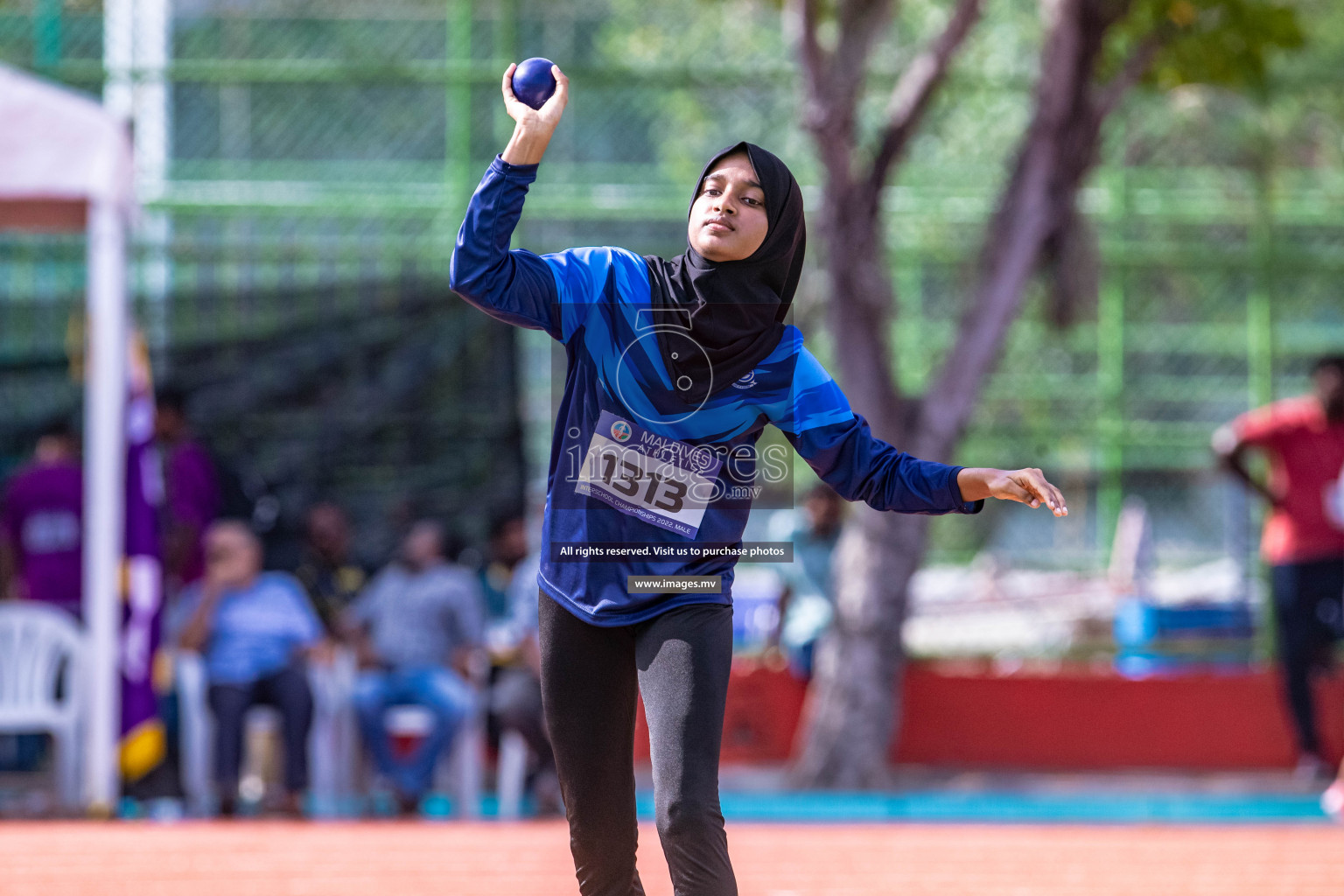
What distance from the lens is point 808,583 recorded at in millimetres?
8773

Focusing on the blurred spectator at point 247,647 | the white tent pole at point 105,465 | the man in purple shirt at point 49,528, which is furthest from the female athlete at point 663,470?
the man in purple shirt at point 49,528

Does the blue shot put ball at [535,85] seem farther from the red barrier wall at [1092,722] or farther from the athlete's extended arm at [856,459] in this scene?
the red barrier wall at [1092,722]

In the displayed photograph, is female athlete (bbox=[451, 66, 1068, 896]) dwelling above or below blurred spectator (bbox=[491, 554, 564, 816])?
above

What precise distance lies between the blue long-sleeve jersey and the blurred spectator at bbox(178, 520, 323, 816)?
4408 mm

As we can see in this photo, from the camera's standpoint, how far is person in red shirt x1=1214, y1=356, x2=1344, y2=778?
8.31m

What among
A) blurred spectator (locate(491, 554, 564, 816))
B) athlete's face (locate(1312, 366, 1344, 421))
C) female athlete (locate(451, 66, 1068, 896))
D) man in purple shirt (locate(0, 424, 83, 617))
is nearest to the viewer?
female athlete (locate(451, 66, 1068, 896))

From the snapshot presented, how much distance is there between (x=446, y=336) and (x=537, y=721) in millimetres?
2192

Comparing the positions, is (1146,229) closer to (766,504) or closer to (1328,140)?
(1328,140)

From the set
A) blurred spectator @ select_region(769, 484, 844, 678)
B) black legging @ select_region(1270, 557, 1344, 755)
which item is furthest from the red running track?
blurred spectator @ select_region(769, 484, 844, 678)

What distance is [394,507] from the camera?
8.23 m

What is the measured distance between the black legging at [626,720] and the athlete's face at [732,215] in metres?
0.70

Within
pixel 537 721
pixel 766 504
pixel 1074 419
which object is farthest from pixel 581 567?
pixel 1074 419

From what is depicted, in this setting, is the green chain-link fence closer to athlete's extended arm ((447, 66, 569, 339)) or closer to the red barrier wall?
the red barrier wall

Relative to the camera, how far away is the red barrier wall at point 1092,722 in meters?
9.02
